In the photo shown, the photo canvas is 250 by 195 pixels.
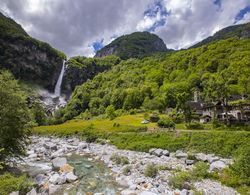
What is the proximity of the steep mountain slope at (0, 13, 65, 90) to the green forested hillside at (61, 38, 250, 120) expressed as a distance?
35.8m

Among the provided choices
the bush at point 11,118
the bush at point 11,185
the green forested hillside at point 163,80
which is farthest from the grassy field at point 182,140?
the green forested hillside at point 163,80

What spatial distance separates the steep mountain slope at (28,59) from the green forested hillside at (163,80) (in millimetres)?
35793

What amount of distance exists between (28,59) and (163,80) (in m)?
101

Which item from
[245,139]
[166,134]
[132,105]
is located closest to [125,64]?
[132,105]

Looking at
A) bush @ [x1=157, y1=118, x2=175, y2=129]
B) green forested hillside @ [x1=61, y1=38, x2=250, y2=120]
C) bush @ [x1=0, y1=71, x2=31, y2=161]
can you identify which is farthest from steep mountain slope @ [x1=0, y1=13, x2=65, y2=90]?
bush @ [x1=0, y1=71, x2=31, y2=161]

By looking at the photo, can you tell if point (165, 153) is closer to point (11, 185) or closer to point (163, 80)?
point (11, 185)

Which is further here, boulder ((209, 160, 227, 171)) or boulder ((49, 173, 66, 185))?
boulder ((209, 160, 227, 171))

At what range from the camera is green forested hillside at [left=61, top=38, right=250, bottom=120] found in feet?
329

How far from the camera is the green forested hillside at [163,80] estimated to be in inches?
3949

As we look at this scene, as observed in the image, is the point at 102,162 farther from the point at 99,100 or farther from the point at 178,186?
the point at 99,100

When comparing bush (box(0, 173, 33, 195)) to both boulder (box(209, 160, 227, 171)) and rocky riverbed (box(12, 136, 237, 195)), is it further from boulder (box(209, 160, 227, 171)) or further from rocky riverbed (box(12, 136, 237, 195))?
boulder (box(209, 160, 227, 171))

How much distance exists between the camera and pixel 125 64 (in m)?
183

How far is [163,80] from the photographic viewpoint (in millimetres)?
130500

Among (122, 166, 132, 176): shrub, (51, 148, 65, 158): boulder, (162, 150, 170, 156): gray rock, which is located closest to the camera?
(122, 166, 132, 176): shrub
